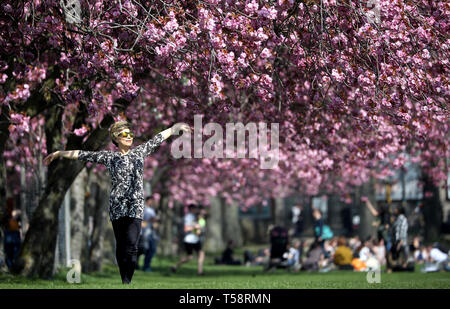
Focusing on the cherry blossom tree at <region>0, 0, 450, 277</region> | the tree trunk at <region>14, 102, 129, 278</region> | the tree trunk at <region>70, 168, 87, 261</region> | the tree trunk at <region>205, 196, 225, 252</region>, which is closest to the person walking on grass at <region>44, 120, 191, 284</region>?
the cherry blossom tree at <region>0, 0, 450, 277</region>

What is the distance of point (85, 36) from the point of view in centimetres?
1224

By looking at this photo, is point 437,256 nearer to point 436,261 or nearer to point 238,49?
point 436,261

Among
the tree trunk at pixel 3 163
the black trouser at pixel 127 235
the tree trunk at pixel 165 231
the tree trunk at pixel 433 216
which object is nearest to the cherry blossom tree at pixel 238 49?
the tree trunk at pixel 3 163

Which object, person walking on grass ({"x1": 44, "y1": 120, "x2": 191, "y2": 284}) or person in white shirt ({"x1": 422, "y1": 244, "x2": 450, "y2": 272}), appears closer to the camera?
person walking on grass ({"x1": 44, "y1": 120, "x2": 191, "y2": 284})

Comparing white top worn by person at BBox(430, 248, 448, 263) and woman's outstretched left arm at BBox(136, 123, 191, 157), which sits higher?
woman's outstretched left arm at BBox(136, 123, 191, 157)

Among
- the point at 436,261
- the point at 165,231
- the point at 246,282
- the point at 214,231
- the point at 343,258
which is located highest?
the point at 214,231

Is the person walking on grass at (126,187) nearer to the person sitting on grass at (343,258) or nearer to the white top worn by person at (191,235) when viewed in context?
the white top worn by person at (191,235)

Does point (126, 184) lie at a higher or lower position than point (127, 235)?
higher

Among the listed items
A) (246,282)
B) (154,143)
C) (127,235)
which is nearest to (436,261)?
(246,282)

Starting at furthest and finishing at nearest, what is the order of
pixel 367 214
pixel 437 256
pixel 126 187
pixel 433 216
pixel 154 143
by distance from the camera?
1. pixel 433 216
2. pixel 367 214
3. pixel 437 256
4. pixel 154 143
5. pixel 126 187

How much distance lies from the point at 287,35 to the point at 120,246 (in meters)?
3.78

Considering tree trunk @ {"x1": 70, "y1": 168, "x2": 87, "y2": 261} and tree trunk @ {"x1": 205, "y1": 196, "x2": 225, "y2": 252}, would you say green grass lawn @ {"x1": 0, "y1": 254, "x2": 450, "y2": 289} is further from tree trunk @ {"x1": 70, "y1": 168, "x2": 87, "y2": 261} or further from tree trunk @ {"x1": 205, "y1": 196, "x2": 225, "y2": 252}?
tree trunk @ {"x1": 205, "y1": 196, "x2": 225, "y2": 252}

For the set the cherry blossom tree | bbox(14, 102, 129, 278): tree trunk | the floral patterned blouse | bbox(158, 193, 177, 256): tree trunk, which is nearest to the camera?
the floral patterned blouse
